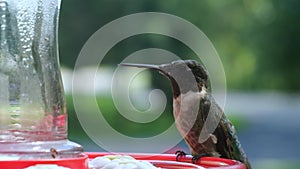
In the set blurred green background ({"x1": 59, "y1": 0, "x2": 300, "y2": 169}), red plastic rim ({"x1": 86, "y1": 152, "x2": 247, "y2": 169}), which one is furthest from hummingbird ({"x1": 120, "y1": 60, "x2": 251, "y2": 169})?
blurred green background ({"x1": 59, "y1": 0, "x2": 300, "y2": 169})

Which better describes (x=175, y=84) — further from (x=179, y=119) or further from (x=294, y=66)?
(x=294, y=66)

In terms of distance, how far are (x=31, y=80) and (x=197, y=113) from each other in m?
1.43

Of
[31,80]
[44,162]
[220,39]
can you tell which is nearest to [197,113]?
[31,80]

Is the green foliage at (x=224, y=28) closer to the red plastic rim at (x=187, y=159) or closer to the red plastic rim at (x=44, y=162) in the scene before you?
the red plastic rim at (x=187, y=159)

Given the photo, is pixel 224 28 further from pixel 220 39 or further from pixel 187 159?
pixel 187 159

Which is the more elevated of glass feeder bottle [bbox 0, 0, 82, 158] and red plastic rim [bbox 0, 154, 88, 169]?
glass feeder bottle [bbox 0, 0, 82, 158]

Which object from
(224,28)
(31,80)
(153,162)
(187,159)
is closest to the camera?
(31,80)

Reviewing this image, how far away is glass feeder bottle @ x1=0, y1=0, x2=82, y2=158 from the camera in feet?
4.81

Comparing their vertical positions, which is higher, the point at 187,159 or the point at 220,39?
Answer: the point at 220,39

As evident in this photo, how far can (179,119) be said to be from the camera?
278cm

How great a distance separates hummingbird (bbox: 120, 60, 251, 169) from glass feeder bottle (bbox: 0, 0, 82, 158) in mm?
1007

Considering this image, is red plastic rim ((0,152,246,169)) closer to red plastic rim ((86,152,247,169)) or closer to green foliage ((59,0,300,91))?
red plastic rim ((86,152,247,169))

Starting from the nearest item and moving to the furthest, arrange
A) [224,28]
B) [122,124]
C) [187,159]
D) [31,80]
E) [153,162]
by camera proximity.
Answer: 1. [31,80]
2. [153,162]
3. [187,159]
4. [122,124]
5. [224,28]

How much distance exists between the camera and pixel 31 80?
5.02ft
